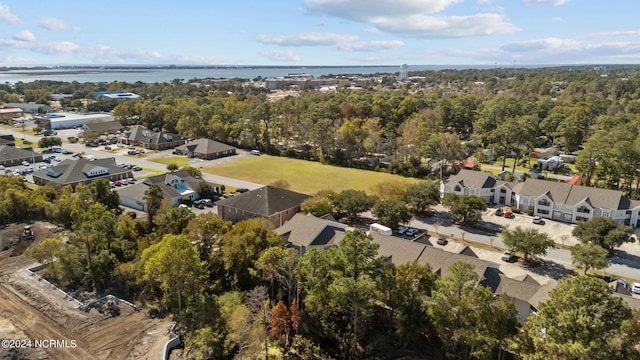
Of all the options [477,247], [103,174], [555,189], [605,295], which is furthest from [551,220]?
[103,174]

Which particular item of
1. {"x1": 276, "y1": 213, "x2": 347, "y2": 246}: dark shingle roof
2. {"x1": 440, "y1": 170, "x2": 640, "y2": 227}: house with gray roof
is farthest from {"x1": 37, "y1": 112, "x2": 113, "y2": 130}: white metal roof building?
{"x1": 440, "y1": 170, "x2": 640, "y2": 227}: house with gray roof

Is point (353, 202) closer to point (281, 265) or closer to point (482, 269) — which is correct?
point (482, 269)

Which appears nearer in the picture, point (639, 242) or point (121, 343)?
point (121, 343)

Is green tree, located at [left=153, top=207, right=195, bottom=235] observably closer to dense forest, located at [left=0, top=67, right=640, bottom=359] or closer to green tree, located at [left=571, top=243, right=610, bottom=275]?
dense forest, located at [left=0, top=67, right=640, bottom=359]

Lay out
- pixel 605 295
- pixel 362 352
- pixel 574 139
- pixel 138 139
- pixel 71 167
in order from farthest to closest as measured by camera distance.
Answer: pixel 138 139, pixel 574 139, pixel 71 167, pixel 362 352, pixel 605 295

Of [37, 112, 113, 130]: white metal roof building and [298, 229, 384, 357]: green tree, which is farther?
[37, 112, 113, 130]: white metal roof building

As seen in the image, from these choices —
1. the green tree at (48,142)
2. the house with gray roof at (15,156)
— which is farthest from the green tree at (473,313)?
the green tree at (48,142)

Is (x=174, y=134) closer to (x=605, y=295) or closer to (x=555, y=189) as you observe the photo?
(x=555, y=189)
